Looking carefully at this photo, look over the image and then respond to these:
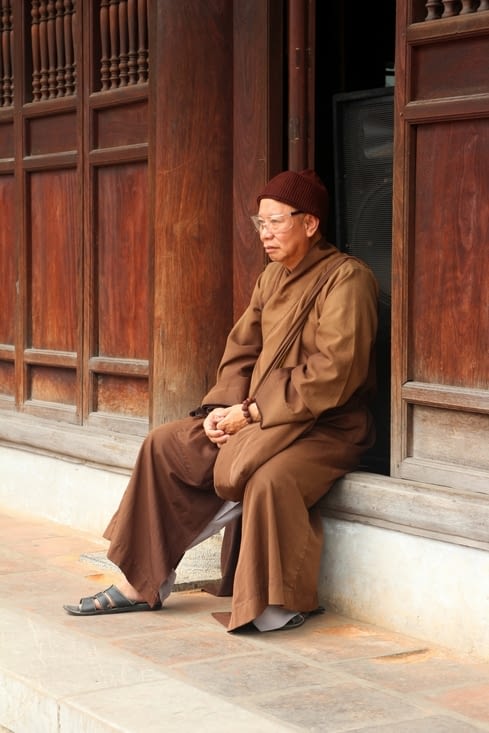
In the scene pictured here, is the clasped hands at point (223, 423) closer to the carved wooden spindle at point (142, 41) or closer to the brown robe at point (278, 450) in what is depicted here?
the brown robe at point (278, 450)

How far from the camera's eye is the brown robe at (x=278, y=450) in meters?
4.98

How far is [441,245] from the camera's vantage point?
5.07 meters

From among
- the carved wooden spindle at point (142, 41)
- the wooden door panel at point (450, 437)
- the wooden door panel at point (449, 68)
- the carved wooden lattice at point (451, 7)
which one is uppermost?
the carved wooden spindle at point (142, 41)

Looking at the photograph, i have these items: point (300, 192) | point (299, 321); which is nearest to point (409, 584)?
point (299, 321)

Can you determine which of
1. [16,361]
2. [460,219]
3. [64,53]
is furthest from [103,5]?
[460,219]

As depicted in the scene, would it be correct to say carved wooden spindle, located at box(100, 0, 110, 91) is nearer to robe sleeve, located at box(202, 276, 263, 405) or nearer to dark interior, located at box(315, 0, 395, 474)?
dark interior, located at box(315, 0, 395, 474)

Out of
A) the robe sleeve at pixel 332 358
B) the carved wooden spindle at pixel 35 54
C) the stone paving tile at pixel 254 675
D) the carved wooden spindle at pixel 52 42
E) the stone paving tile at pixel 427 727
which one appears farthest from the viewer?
the carved wooden spindle at pixel 35 54

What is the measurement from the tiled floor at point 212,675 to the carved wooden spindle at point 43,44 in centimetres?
309

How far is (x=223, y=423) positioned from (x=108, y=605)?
0.83m

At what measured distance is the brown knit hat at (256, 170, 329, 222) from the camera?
530 cm

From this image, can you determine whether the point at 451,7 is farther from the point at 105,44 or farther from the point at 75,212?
the point at 75,212

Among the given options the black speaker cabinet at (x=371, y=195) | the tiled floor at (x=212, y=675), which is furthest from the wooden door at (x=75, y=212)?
the tiled floor at (x=212, y=675)

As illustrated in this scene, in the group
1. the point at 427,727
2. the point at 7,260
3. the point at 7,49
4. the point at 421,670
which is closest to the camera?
the point at 427,727

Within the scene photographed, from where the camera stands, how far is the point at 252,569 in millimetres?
4934
